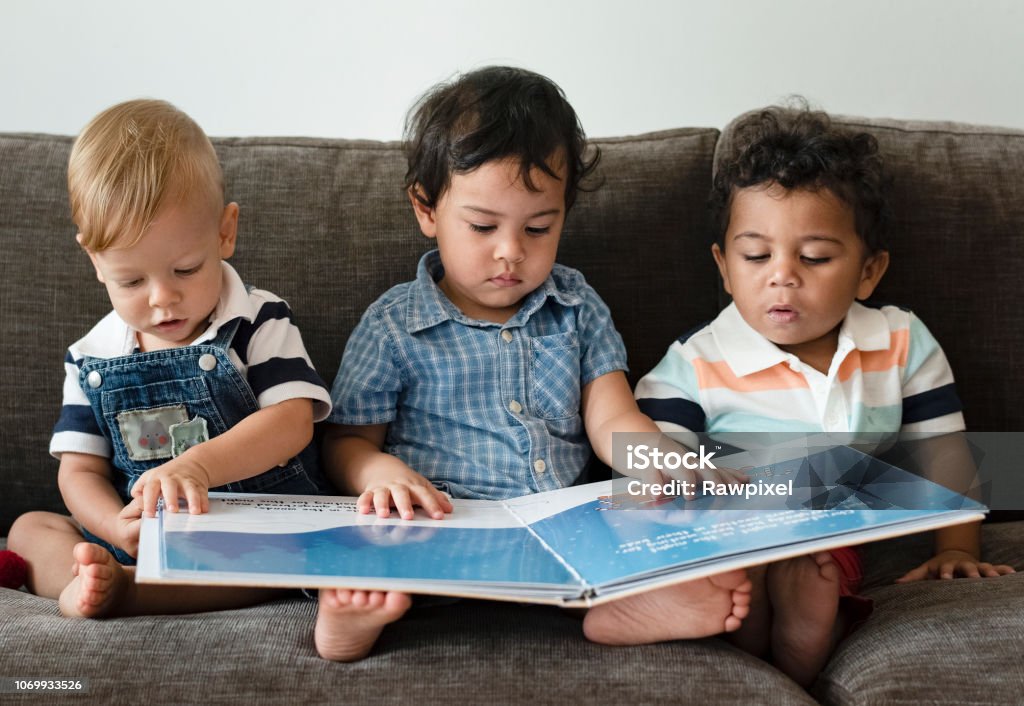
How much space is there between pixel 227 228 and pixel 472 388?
0.43 m

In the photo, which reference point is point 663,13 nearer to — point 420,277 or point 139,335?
point 420,277

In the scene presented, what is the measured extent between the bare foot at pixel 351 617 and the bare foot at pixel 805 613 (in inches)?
19.1

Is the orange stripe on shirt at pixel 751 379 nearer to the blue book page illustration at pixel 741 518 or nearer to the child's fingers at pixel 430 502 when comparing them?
the blue book page illustration at pixel 741 518

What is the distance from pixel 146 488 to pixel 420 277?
594 mm

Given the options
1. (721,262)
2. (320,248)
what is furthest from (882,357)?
(320,248)

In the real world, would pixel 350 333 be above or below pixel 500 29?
below

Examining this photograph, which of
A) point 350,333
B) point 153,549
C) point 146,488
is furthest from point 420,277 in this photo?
point 153,549

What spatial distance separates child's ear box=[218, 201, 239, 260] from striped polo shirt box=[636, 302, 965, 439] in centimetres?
69

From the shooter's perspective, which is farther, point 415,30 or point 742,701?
point 415,30

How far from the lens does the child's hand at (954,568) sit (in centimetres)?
148

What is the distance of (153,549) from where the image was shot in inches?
42.2

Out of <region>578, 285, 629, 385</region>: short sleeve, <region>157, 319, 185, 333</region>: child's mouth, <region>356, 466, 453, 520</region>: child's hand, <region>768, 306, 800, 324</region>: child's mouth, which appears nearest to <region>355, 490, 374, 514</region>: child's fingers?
<region>356, 466, 453, 520</region>: child's hand

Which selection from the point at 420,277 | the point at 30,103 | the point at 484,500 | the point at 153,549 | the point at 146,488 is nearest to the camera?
the point at 153,549

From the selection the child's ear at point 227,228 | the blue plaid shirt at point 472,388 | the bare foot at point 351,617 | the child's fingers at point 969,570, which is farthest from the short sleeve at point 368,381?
the child's fingers at point 969,570
